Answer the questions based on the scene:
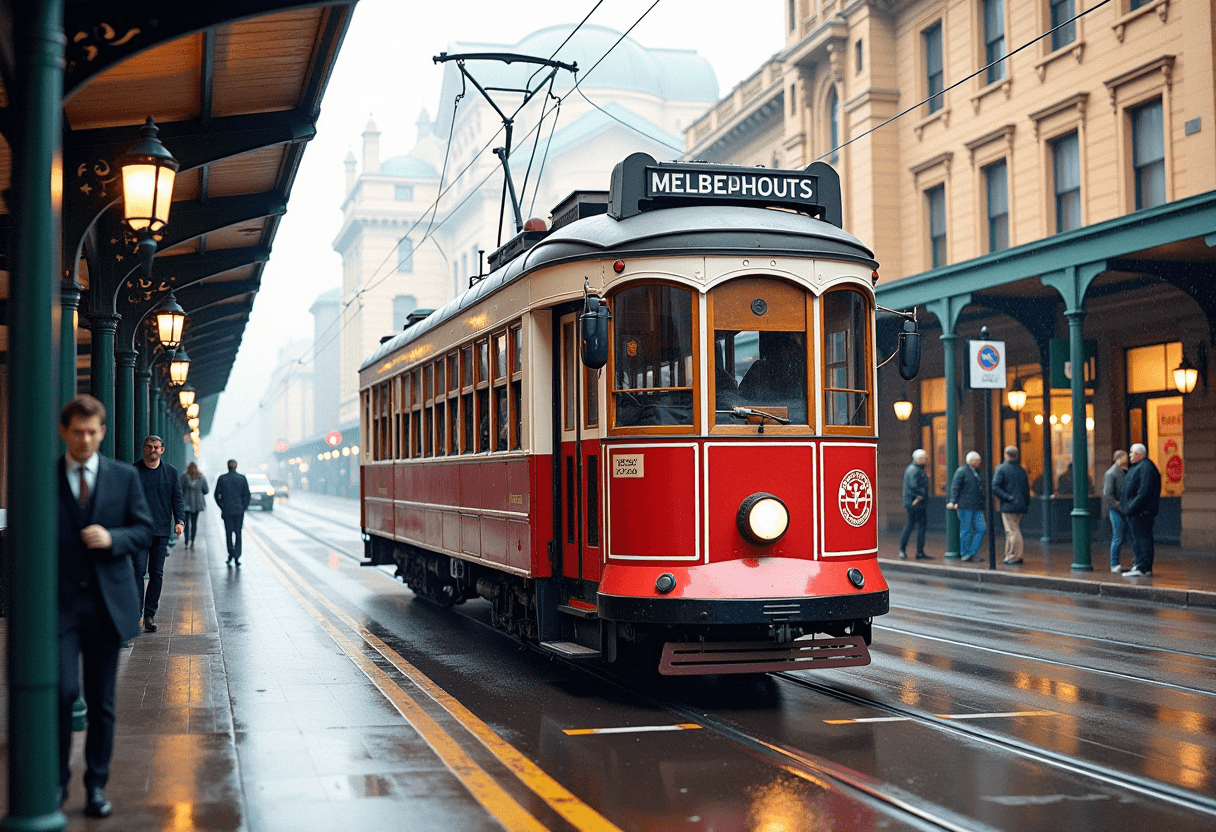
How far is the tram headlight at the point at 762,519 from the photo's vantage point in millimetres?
8344

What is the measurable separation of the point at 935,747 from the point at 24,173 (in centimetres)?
520

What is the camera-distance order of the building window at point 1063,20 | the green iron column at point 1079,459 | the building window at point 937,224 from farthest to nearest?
the building window at point 937,224 → the building window at point 1063,20 → the green iron column at point 1079,459

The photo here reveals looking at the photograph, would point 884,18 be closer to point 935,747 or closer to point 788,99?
point 788,99

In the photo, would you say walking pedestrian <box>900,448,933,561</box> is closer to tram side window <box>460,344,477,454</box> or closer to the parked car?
tram side window <box>460,344,477,454</box>

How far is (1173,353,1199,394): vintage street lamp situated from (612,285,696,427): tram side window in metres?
14.0

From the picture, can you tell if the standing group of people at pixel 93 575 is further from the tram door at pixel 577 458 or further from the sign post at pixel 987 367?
the sign post at pixel 987 367

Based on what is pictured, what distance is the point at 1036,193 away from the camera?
948 inches

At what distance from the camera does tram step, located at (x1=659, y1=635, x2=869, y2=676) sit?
322 inches

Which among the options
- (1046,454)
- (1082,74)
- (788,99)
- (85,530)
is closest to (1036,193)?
(1082,74)

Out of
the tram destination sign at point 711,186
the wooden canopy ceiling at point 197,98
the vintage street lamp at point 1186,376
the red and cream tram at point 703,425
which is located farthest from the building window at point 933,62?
the red and cream tram at point 703,425

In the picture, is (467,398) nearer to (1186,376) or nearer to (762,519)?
(762,519)

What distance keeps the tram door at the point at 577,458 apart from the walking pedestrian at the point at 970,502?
12244mm

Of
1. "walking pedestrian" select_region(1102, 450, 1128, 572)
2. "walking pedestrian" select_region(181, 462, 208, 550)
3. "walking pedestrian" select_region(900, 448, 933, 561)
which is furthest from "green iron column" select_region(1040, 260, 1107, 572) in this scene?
"walking pedestrian" select_region(181, 462, 208, 550)

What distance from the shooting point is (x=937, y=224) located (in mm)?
27969
